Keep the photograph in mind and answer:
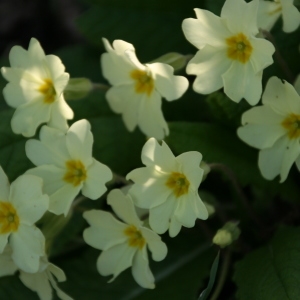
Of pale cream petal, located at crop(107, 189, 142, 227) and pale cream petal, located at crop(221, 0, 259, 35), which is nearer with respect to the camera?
pale cream petal, located at crop(221, 0, 259, 35)

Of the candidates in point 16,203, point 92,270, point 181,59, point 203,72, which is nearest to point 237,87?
point 203,72

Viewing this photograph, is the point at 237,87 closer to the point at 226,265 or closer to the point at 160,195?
the point at 160,195

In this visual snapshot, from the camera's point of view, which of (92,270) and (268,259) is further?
(92,270)

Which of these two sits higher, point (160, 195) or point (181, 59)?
point (181, 59)

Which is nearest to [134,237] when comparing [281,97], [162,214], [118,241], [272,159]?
[118,241]

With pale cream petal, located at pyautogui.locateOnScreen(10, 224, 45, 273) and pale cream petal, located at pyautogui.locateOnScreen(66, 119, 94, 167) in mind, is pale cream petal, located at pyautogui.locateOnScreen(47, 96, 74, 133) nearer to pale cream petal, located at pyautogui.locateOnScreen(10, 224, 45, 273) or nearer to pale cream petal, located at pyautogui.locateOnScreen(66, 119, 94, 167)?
pale cream petal, located at pyautogui.locateOnScreen(66, 119, 94, 167)

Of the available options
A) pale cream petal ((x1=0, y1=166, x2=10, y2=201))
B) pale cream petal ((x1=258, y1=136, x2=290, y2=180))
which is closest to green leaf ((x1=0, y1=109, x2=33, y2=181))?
pale cream petal ((x1=0, y1=166, x2=10, y2=201))
